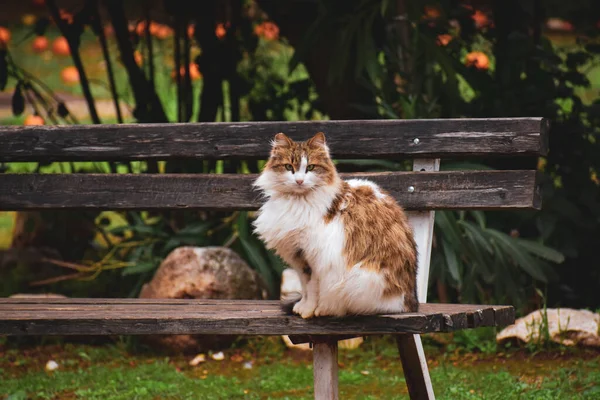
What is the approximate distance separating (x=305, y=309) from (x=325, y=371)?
0.70 ft

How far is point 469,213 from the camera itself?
6.00 m

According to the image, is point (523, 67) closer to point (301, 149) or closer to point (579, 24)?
point (579, 24)

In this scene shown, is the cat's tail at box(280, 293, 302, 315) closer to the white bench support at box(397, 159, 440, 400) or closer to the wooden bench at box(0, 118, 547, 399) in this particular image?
the wooden bench at box(0, 118, 547, 399)

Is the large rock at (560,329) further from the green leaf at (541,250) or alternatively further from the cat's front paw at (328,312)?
the cat's front paw at (328,312)

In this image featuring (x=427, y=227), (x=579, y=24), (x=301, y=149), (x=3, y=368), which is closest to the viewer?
(x=301, y=149)

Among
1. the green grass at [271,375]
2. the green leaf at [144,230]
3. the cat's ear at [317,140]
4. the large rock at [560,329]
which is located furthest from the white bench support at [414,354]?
the green leaf at [144,230]

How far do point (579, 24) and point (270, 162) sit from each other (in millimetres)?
4027

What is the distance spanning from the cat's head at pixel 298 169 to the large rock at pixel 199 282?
2438mm

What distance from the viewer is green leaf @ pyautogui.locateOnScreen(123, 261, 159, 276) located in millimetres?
5965

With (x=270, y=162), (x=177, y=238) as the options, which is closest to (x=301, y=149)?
(x=270, y=162)

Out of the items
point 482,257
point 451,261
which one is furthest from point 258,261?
point 482,257

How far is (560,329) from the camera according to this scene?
5422 millimetres

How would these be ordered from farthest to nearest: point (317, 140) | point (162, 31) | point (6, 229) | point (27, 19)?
point (27, 19), point (6, 229), point (162, 31), point (317, 140)

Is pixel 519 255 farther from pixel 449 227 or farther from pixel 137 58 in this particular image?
pixel 137 58
